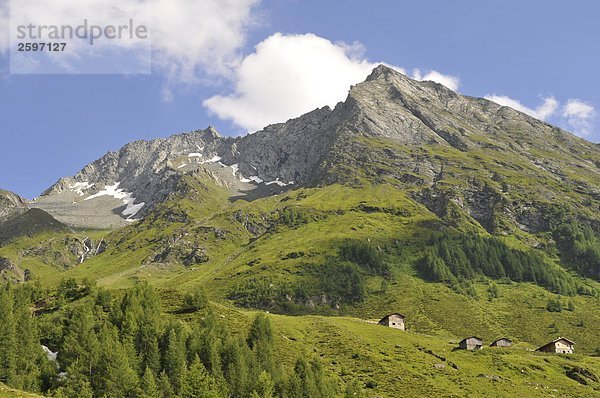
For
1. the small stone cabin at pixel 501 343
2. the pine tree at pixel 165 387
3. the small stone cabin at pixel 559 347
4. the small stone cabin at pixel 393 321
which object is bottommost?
the small stone cabin at pixel 559 347

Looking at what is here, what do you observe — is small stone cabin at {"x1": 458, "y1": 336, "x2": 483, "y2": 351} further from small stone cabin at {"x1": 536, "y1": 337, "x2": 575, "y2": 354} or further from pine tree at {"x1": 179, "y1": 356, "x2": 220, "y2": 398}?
pine tree at {"x1": 179, "y1": 356, "x2": 220, "y2": 398}

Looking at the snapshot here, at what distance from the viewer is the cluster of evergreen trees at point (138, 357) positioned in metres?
84.1

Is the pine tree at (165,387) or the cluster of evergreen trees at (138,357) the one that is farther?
the pine tree at (165,387)

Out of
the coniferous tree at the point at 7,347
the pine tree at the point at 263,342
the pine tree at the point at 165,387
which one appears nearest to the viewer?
the coniferous tree at the point at 7,347

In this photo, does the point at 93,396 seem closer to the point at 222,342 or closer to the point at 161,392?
the point at 161,392

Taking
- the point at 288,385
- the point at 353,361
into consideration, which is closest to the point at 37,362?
A: the point at 288,385

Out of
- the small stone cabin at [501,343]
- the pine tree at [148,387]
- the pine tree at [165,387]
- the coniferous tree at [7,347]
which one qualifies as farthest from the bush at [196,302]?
the small stone cabin at [501,343]

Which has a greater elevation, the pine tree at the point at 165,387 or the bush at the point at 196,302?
the bush at the point at 196,302

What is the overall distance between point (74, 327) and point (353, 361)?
58191 millimetres

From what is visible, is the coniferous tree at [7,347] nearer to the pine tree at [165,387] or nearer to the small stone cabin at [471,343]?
the pine tree at [165,387]

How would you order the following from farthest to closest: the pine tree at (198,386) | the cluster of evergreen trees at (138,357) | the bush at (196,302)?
the bush at (196,302) < the cluster of evergreen trees at (138,357) < the pine tree at (198,386)

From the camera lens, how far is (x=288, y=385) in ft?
307

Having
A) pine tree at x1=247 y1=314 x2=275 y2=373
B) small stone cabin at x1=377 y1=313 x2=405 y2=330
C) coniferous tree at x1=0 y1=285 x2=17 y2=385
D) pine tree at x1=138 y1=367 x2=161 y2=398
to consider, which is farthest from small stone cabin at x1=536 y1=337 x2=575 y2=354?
coniferous tree at x1=0 y1=285 x2=17 y2=385

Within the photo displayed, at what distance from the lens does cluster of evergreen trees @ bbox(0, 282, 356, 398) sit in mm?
84062
